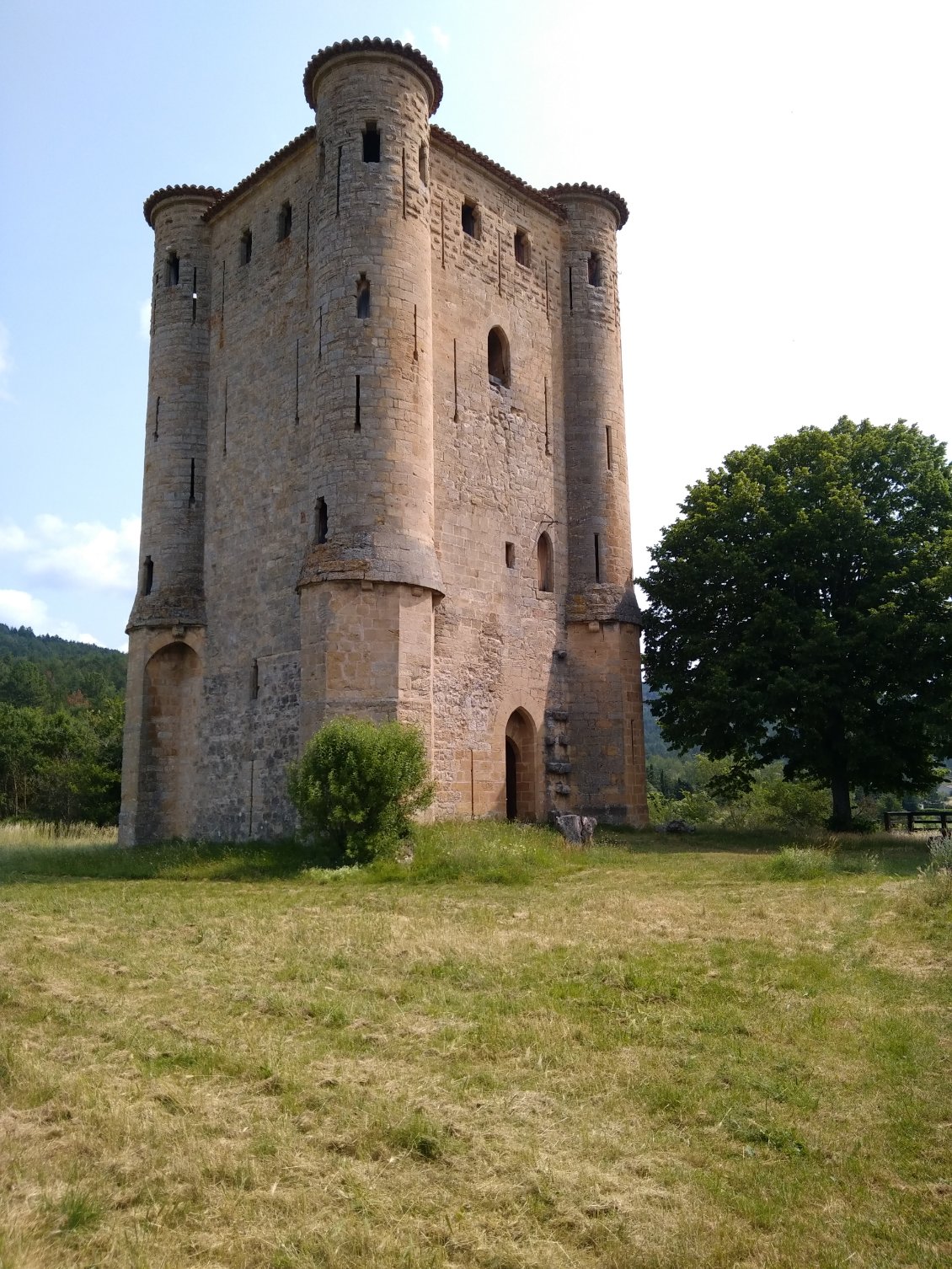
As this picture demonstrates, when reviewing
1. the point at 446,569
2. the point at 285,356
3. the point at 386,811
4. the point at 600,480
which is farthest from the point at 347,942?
the point at 600,480

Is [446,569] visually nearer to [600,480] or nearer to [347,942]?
[600,480]

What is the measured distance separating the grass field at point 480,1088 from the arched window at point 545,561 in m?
12.6

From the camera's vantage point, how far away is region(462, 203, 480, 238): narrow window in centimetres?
2186

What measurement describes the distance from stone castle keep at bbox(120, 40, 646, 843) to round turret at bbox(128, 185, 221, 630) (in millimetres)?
60

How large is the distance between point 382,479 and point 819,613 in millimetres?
8885

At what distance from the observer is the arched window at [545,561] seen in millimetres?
22438

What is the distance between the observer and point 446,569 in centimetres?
1958

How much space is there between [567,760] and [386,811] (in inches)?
316

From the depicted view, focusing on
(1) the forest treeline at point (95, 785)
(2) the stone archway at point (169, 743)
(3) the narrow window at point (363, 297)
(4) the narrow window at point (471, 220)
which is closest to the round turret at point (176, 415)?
(2) the stone archway at point (169, 743)

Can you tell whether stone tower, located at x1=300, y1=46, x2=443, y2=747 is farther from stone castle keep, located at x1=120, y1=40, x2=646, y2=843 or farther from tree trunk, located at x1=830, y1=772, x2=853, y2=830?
tree trunk, located at x1=830, y1=772, x2=853, y2=830

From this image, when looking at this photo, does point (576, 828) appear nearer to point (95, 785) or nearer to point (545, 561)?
point (545, 561)

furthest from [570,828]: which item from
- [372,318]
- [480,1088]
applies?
[480,1088]

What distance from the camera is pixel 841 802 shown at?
2152 cm

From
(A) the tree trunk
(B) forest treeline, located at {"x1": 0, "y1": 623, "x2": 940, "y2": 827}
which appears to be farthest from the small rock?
(A) the tree trunk
